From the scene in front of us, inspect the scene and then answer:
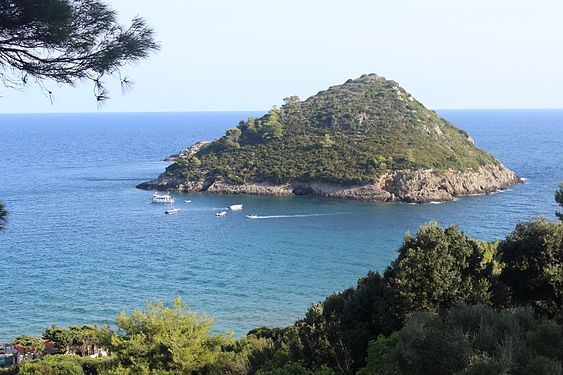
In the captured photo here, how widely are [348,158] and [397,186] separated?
341 inches

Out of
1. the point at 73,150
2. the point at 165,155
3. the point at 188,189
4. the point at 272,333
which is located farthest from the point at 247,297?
the point at 73,150

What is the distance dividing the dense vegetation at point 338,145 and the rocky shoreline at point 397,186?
103cm

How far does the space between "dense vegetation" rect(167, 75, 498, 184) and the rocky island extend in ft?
0.43

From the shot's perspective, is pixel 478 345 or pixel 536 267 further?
pixel 536 267

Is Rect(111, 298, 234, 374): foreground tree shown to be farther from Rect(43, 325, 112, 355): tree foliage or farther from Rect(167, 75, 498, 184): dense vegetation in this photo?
Rect(167, 75, 498, 184): dense vegetation

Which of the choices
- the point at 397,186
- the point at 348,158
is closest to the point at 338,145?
the point at 348,158

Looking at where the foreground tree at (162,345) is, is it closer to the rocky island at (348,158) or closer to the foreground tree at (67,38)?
the foreground tree at (67,38)

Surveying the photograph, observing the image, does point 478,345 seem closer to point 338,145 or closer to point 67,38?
point 67,38

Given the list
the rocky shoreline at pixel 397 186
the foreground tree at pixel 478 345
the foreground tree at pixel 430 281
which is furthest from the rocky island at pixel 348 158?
the foreground tree at pixel 478 345

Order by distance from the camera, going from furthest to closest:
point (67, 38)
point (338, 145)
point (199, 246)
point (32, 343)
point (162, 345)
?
point (338, 145) → point (199, 246) → point (32, 343) → point (162, 345) → point (67, 38)

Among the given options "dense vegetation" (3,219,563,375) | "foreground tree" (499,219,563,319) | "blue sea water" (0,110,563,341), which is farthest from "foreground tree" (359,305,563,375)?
"blue sea water" (0,110,563,341)

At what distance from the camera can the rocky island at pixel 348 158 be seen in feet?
221

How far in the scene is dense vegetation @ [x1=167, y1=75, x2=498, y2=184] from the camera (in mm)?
71125

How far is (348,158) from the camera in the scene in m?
72.8
